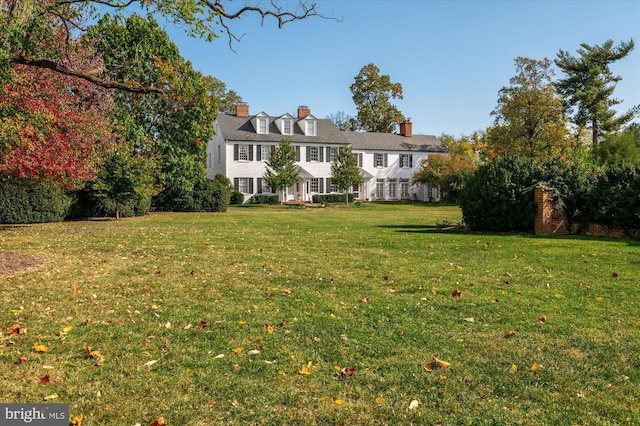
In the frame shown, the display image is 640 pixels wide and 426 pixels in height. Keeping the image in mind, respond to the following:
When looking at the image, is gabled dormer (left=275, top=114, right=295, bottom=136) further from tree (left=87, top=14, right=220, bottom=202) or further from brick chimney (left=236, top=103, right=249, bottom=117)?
tree (left=87, top=14, right=220, bottom=202)

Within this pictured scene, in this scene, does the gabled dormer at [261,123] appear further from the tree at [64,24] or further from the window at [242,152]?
the tree at [64,24]

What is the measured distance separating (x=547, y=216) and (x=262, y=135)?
30260 mm

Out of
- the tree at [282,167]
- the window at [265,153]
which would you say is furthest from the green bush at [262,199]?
Result: the window at [265,153]

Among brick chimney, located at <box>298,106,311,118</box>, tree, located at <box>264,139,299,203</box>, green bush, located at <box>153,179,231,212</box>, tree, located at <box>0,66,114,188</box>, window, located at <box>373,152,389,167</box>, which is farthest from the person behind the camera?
window, located at <box>373,152,389,167</box>

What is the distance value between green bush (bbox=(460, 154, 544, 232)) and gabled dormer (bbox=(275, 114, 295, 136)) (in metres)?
28.9

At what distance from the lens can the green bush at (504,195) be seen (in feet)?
45.9

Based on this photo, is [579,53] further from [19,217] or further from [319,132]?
[19,217]

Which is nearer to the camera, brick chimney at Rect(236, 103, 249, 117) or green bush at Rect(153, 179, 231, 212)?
green bush at Rect(153, 179, 231, 212)

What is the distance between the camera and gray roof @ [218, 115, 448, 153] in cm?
4009

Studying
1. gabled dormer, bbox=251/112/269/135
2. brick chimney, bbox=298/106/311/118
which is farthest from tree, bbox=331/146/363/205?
brick chimney, bbox=298/106/311/118

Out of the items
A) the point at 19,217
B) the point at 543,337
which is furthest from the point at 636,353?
the point at 19,217

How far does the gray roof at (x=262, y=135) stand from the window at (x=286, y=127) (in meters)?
0.46

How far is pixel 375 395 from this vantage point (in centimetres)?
336

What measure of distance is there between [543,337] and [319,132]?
40973 mm
